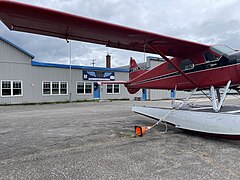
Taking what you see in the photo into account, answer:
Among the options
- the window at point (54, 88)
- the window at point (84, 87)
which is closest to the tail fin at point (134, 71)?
the window at point (54, 88)

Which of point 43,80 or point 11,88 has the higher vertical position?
point 43,80

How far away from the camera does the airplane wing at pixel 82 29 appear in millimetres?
3820

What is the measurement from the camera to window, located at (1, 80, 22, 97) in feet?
56.6

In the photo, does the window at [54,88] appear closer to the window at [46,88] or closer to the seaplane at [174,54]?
the window at [46,88]

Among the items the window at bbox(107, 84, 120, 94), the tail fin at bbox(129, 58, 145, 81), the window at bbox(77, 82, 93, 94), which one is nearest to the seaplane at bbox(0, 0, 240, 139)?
the tail fin at bbox(129, 58, 145, 81)

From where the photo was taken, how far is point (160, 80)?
7.40 meters

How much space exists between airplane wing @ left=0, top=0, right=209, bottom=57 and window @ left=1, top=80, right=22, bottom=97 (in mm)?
14957

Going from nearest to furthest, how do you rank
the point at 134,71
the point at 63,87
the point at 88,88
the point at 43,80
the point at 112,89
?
the point at 134,71 → the point at 43,80 → the point at 63,87 → the point at 88,88 → the point at 112,89

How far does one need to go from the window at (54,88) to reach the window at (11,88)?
2171 mm

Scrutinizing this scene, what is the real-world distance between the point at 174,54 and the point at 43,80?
16.0m

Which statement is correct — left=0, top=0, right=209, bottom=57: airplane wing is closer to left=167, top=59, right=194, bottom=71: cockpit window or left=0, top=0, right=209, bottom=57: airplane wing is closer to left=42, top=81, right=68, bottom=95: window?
left=167, top=59, right=194, bottom=71: cockpit window

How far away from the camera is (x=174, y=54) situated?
6422mm

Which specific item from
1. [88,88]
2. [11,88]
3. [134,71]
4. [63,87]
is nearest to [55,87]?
[63,87]

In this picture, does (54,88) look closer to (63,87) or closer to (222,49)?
(63,87)
